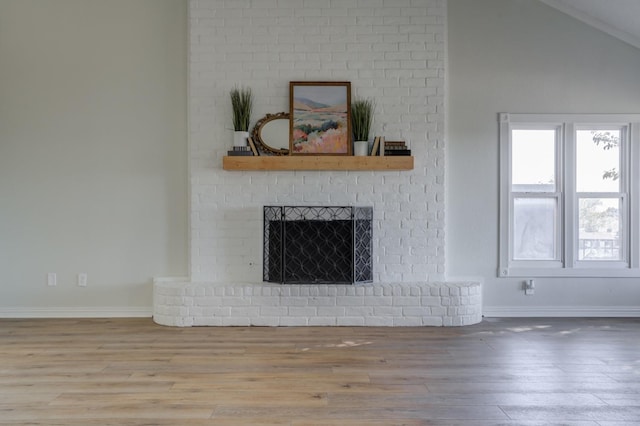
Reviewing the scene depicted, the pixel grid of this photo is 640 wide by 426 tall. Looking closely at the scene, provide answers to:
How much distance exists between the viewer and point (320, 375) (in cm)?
316

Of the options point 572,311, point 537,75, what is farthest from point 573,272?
point 537,75

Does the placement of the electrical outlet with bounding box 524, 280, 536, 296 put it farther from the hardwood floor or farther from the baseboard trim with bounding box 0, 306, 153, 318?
the baseboard trim with bounding box 0, 306, 153, 318

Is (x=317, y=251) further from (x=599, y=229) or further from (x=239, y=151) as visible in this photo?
(x=599, y=229)

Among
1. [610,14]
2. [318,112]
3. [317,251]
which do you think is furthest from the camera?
[318,112]

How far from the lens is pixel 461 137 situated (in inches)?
191

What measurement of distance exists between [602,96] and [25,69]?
5719mm

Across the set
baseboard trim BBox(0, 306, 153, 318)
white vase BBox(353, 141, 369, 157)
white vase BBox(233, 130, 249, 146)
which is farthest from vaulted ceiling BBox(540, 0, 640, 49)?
baseboard trim BBox(0, 306, 153, 318)

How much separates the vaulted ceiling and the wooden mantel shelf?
2183 mm

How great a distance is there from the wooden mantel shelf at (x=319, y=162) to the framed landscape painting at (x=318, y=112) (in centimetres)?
16

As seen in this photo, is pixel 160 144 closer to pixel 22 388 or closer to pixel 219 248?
pixel 219 248

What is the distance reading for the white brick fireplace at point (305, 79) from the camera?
4.71 m

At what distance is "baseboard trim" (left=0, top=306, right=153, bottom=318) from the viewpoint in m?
4.79

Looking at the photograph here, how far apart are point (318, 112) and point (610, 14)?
9.49 feet

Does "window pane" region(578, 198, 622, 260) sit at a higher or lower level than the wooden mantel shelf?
lower
